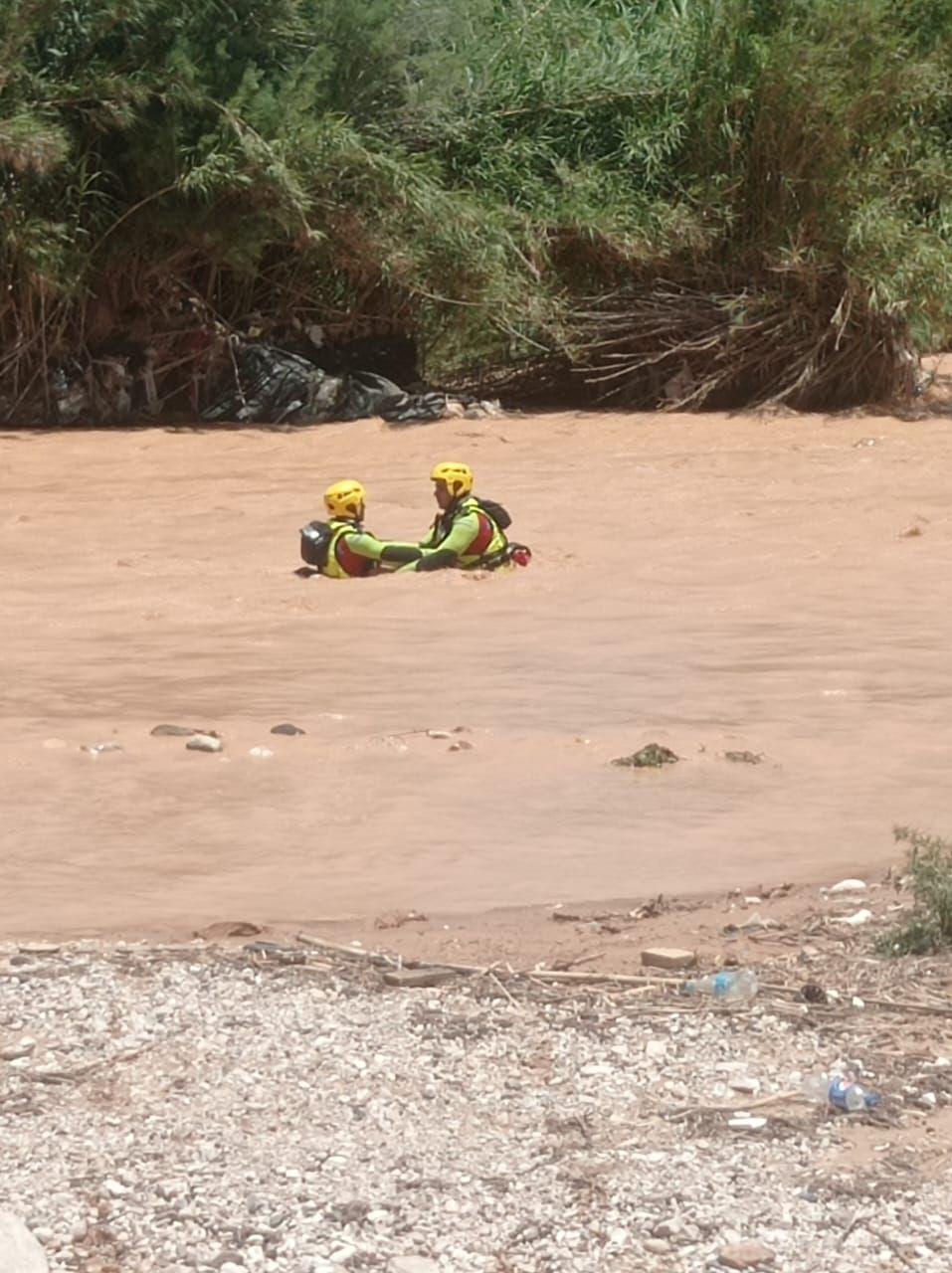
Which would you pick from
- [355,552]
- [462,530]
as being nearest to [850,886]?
[462,530]

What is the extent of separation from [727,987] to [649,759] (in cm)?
223

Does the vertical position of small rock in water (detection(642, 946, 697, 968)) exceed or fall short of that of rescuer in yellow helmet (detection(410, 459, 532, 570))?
it exceeds it

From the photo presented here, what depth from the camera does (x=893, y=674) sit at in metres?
8.00

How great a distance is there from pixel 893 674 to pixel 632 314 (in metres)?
9.00

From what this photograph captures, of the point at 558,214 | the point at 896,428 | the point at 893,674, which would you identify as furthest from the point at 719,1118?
the point at 558,214

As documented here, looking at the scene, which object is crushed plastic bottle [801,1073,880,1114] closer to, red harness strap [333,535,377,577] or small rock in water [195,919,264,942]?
small rock in water [195,919,264,942]

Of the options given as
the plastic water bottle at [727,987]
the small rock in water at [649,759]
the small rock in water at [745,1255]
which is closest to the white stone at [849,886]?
the plastic water bottle at [727,987]

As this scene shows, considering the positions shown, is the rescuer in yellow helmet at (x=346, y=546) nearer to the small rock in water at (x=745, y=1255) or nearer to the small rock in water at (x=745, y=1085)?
the small rock in water at (x=745, y=1085)

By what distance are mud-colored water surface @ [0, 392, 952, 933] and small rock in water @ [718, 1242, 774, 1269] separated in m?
1.89

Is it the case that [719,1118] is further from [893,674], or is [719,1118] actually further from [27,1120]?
[893,674]

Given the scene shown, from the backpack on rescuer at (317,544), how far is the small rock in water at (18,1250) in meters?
7.03

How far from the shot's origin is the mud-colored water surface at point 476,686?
561cm

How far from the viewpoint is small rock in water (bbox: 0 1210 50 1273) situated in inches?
126

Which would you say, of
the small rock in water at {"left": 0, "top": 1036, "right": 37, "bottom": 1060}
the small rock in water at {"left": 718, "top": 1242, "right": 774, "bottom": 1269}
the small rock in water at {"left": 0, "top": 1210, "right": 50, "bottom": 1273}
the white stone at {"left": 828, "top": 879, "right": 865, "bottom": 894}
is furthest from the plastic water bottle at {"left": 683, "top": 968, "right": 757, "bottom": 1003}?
the small rock in water at {"left": 0, "top": 1210, "right": 50, "bottom": 1273}
